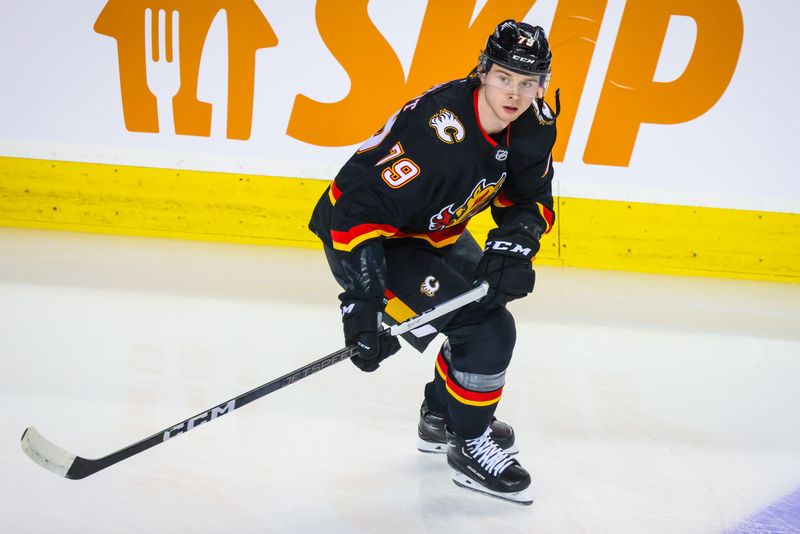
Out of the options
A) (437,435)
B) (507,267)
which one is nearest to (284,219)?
(437,435)

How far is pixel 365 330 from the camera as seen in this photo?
76.0 inches

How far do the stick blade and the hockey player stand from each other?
688 millimetres

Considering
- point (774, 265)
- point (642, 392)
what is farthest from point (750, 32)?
point (642, 392)

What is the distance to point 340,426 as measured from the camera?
2.46m

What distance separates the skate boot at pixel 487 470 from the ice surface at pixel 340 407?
36mm

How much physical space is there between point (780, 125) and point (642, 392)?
2368 mm

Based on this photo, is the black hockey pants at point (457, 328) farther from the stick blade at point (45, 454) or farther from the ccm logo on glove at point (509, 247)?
the stick blade at point (45, 454)

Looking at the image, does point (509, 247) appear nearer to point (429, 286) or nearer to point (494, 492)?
point (429, 286)

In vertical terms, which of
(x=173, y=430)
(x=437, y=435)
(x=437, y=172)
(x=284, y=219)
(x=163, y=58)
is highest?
(x=437, y=172)

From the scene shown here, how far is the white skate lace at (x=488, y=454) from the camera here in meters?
2.14

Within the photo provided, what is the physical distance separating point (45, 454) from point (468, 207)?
1.17 metres

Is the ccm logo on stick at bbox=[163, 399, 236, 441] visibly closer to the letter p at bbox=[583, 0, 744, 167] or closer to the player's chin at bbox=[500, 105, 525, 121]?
the player's chin at bbox=[500, 105, 525, 121]

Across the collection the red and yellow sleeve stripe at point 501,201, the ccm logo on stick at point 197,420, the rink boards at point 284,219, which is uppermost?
the red and yellow sleeve stripe at point 501,201

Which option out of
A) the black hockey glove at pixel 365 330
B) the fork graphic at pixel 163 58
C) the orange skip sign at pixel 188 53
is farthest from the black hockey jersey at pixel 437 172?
the fork graphic at pixel 163 58
